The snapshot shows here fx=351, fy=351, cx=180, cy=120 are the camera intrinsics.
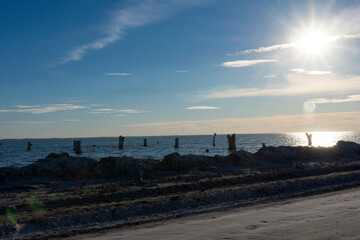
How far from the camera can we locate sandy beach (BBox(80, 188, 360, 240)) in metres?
7.63

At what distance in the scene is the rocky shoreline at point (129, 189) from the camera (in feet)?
31.5

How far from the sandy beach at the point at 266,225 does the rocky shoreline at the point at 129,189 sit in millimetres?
941

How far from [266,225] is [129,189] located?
696cm

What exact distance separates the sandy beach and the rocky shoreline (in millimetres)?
941

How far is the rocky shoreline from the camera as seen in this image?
9594mm

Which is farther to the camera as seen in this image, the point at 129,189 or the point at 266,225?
the point at 129,189

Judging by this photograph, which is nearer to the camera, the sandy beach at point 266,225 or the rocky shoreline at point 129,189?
the sandy beach at point 266,225

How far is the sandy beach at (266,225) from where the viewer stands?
7629 millimetres

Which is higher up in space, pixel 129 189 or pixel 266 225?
pixel 129 189

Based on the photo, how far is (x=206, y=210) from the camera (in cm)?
1070

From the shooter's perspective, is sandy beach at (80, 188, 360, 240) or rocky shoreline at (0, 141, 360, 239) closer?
sandy beach at (80, 188, 360, 240)

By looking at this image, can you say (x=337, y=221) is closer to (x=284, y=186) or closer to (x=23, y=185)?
(x=284, y=186)

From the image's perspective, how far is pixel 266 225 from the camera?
842cm

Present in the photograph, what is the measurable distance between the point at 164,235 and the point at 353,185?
405 inches
